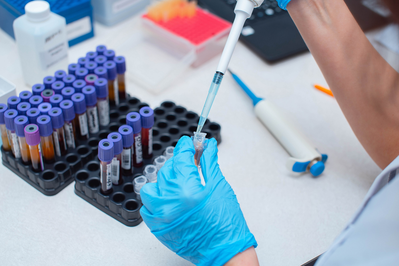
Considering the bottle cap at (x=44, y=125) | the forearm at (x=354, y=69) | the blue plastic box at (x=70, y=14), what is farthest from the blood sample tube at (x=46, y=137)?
the forearm at (x=354, y=69)

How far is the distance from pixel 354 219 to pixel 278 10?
3.59 ft

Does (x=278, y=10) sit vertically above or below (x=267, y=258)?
above

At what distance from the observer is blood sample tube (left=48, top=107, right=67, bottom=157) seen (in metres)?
0.79

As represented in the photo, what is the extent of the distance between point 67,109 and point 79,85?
9cm

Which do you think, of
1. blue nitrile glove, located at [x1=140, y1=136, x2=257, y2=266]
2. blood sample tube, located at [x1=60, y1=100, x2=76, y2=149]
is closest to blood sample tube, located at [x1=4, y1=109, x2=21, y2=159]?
blood sample tube, located at [x1=60, y1=100, x2=76, y2=149]

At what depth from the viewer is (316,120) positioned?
3.52 ft

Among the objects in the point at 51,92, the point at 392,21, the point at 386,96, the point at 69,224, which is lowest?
the point at 69,224

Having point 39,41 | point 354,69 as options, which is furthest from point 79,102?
point 354,69

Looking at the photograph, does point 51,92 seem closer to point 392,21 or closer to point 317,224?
point 317,224

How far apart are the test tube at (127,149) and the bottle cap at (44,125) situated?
0.49 feet

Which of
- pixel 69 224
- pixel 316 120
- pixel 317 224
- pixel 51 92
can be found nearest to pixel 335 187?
pixel 317 224

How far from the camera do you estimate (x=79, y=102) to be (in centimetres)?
83

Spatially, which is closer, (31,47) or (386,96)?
(386,96)

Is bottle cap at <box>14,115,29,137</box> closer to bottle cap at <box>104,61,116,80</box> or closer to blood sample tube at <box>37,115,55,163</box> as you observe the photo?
blood sample tube at <box>37,115,55,163</box>
